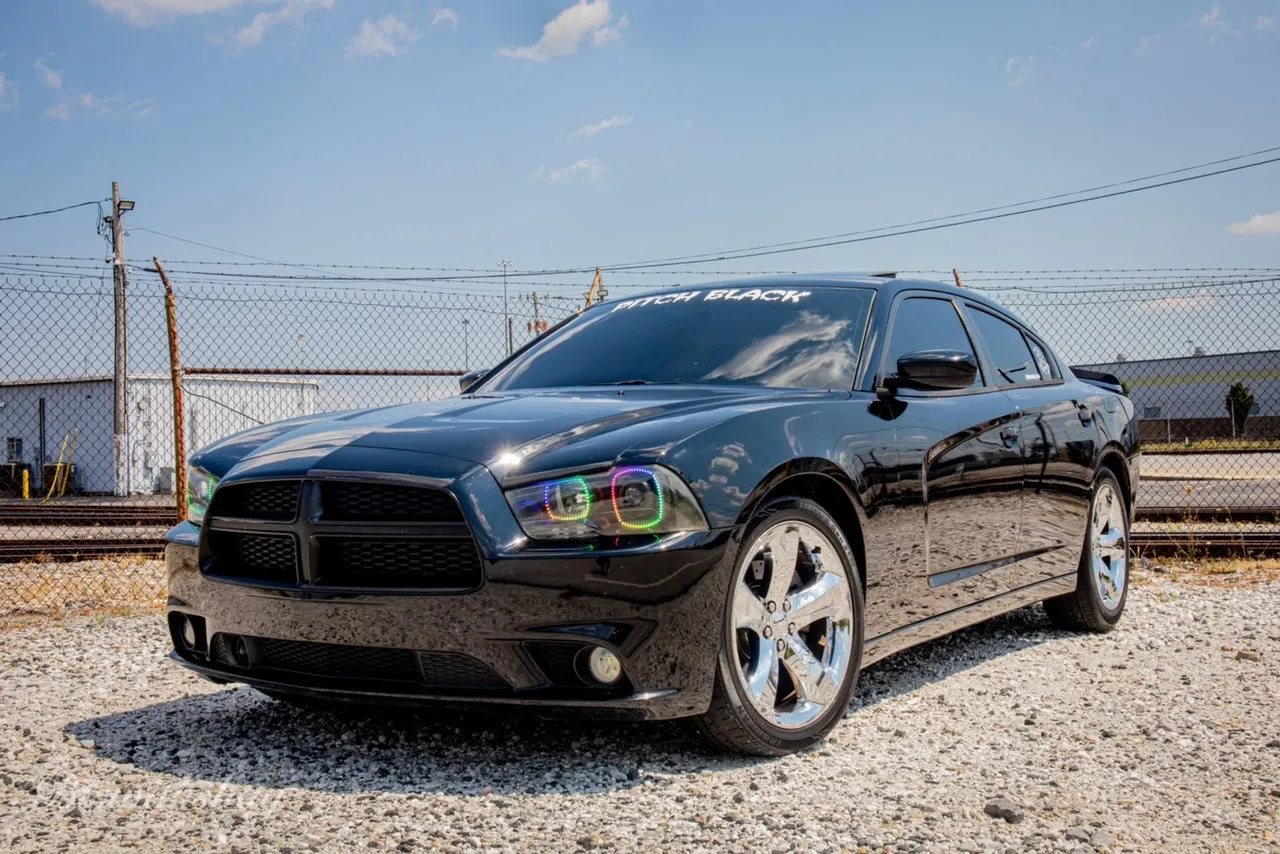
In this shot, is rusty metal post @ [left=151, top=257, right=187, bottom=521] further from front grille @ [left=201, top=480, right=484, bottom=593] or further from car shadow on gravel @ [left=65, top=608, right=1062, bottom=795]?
front grille @ [left=201, top=480, right=484, bottom=593]

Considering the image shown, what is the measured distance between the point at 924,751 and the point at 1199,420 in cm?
5170

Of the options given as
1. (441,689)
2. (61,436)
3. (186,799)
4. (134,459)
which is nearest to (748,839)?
(441,689)

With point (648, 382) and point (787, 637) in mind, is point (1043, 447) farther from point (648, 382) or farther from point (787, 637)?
point (787, 637)

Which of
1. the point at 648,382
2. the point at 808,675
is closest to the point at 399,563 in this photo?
the point at 808,675

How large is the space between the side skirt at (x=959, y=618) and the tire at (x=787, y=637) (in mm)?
219

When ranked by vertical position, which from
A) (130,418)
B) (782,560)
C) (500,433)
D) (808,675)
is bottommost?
(808,675)

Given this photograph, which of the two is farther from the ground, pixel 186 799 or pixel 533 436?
pixel 533 436

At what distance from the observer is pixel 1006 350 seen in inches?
221

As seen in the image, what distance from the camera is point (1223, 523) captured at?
10.9 m

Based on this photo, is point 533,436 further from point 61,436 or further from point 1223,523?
point 61,436

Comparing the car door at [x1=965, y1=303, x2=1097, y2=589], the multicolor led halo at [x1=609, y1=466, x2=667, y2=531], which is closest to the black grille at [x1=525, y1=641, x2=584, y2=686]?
the multicolor led halo at [x1=609, y1=466, x2=667, y2=531]

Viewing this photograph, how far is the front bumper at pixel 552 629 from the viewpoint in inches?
127

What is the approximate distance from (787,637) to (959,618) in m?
1.26

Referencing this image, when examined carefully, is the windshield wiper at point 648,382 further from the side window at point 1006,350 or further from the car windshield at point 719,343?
the side window at point 1006,350
